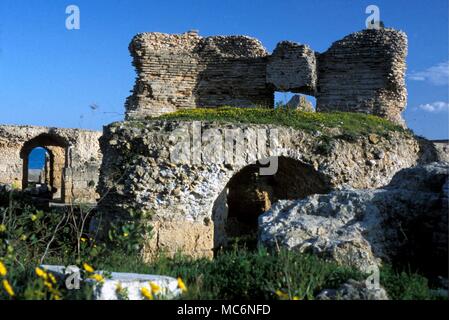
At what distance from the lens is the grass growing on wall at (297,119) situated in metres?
11.7

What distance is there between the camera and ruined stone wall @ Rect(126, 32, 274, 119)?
1969cm

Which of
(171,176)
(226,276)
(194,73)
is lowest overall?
(226,276)

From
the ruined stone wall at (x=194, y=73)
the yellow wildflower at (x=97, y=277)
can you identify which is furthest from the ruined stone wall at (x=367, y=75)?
the yellow wildflower at (x=97, y=277)

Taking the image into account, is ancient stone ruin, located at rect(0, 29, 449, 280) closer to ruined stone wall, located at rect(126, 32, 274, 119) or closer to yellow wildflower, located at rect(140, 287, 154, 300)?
ruined stone wall, located at rect(126, 32, 274, 119)

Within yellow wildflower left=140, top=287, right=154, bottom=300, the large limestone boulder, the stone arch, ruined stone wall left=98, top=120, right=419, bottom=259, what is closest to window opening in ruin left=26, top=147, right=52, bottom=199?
the stone arch

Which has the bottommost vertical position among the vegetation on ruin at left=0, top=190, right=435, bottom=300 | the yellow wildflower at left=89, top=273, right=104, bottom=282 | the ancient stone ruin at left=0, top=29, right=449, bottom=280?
the vegetation on ruin at left=0, top=190, right=435, bottom=300

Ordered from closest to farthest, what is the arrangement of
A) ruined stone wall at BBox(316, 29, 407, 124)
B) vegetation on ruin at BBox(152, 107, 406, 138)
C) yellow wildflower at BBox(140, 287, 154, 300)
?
yellow wildflower at BBox(140, 287, 154, 300)
vegetation on ruin at BBox(152, 107, 406, 138)
ruined stone wall at BBox(316, 29, 407, 124)

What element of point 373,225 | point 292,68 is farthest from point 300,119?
point 292,68

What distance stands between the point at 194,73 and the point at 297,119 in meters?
8.75

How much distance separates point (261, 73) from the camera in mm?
19562

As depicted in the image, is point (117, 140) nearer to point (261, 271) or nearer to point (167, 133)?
point (167, 133)

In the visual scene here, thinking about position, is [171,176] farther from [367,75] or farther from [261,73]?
[367,75]

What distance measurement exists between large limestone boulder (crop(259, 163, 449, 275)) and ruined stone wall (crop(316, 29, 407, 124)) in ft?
33.4

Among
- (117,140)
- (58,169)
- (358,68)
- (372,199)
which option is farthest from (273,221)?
(58,169)
